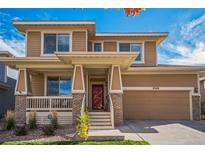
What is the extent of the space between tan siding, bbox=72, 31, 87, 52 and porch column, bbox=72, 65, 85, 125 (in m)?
3.28

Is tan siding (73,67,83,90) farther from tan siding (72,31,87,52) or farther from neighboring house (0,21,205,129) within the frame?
tan siding (72,31,87,52)

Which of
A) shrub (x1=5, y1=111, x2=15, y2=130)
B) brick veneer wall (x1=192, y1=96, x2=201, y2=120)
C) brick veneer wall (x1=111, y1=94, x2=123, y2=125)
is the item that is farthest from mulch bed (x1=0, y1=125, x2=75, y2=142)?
brick veneer wall (x1=192, y1=96, x2=201, y2=120)

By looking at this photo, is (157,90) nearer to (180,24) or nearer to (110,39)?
(110,39)

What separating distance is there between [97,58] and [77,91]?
1.81 metres

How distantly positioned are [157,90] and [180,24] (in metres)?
7.26

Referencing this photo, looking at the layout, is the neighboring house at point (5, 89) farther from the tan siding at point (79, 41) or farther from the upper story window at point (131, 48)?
the upper story window at point (131, 48)

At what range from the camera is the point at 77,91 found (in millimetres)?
11820

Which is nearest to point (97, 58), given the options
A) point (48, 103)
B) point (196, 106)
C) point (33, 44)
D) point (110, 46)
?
point (48, 103)

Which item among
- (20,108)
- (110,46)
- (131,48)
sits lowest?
(20,108)

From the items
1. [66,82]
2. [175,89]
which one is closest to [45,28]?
[66,82]

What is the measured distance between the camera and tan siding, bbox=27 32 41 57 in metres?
15.1

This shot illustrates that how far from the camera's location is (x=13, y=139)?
29.1ft

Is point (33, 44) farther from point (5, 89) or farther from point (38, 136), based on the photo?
point (38, 136)

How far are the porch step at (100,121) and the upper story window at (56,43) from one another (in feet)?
16.3
